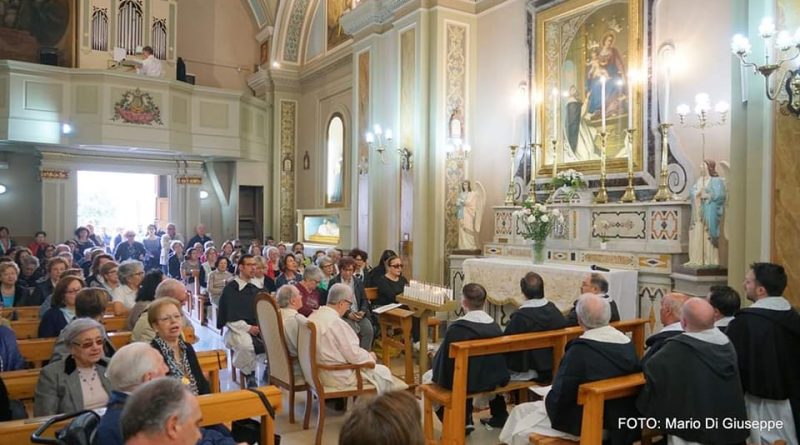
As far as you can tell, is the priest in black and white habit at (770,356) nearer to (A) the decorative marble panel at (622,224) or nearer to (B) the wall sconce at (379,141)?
(A) the decorative marble panel at (622,224)

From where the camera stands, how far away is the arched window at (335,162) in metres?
14.1

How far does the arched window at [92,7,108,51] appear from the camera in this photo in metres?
13.8

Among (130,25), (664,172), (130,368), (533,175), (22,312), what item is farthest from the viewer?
(130,25)

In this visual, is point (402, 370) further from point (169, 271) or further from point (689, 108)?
point (169, 271)

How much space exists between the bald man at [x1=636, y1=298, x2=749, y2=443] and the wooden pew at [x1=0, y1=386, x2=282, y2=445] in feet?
6.81

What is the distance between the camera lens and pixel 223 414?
2.89 m

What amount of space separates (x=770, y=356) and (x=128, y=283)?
542 centimetres

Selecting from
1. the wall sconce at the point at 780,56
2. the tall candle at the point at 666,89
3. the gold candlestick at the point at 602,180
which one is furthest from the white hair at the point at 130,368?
the tall candle at the point at 666,89

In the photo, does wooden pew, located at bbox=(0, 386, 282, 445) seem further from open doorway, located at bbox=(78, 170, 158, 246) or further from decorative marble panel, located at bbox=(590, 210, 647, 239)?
open doorway, located at bbox=(78, 170, 158, 246)

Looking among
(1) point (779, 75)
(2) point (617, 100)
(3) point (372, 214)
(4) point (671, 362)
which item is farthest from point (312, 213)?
(4) point (671, 362)

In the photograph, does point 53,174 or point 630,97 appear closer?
point 630,97


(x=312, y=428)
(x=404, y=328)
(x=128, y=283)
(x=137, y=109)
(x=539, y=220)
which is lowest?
(x=312, y=428)

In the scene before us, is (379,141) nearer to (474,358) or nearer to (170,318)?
(474,358)

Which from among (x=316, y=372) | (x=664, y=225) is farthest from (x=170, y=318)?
(x=664, y=225)
